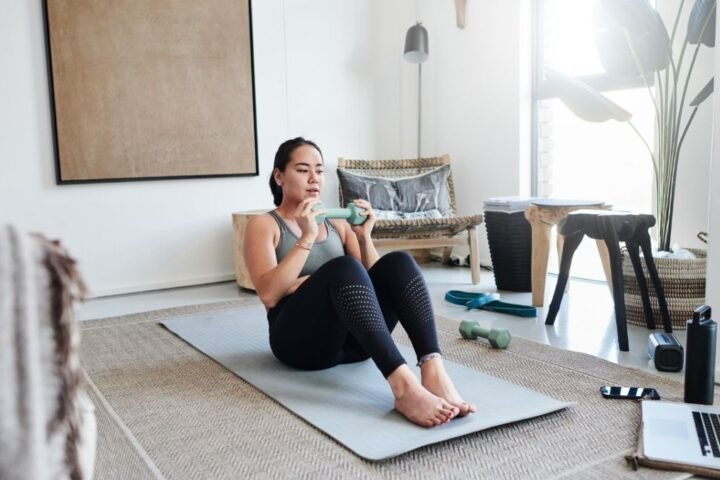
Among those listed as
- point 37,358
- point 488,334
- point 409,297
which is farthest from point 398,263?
point 37,358

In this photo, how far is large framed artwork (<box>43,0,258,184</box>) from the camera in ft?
12.0

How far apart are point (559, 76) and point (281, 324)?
1.89 metres

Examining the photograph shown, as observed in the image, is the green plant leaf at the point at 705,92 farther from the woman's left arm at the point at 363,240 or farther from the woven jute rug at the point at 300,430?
the woman's left arm at the point at 363,240

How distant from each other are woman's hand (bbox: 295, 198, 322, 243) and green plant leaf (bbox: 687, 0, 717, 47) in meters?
1.94

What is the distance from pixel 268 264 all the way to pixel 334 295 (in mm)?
331

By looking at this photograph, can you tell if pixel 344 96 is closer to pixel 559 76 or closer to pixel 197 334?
pixel 559 76

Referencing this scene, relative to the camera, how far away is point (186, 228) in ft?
13.5

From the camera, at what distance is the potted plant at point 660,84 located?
2.72 m

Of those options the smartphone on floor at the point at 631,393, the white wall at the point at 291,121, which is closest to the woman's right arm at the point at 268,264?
the smartphone on floor at the point at 631,393

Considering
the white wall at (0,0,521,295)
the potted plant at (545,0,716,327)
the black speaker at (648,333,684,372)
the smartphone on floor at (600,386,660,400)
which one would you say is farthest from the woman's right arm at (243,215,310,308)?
the white wall at (0,0,521,295)

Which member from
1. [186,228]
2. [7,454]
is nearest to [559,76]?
[186,228]

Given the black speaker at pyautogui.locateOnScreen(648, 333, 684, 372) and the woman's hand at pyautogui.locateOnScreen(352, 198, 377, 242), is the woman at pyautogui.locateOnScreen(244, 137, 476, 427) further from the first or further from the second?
the black speaker at pyautogui.locateOnScreen(648, 333, 684, 372)

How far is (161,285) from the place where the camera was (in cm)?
403

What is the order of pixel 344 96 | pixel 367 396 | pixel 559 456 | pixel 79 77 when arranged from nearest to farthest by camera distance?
pixel 559 456, pixel 367 396, pixel 79 77, pixel 344 96
